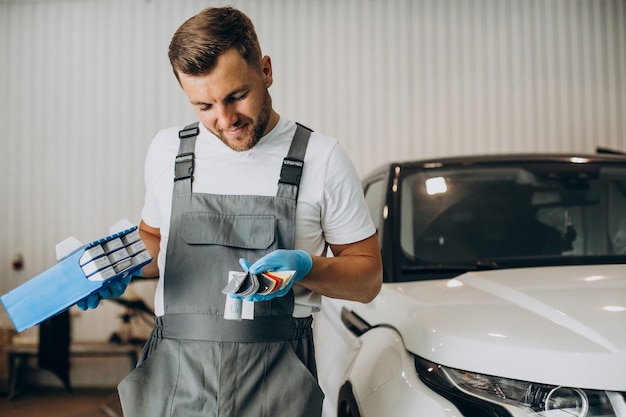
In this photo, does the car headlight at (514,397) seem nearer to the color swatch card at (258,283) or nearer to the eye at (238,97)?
the color swatch card at (258,283)

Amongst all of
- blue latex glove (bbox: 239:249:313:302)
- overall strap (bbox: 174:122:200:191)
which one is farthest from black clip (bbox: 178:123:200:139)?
blue latex glove (bbox: 239:249:313:302)

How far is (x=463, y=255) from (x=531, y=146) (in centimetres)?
384

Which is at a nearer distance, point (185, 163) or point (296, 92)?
point (185, 163)

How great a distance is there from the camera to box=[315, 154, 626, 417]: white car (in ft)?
4.10

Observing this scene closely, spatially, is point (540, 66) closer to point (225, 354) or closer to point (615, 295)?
point (615, 295)

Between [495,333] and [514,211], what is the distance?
98 centimetres

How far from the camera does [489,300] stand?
1546 millimetres

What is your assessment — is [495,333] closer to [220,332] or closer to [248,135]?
[220,332]

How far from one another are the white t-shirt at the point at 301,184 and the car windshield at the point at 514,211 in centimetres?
72

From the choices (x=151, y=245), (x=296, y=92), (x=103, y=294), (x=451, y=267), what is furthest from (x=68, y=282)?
(x=296, y=92)

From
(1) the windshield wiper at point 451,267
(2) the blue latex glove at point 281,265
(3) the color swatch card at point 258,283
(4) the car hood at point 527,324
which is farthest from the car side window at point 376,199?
(3) the color swatch card at point 258,283

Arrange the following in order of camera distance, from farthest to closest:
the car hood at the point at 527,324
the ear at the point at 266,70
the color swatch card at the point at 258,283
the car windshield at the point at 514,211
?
the car windshield at the point at 514,211, the ear at the point at 266,70, the car hood at the point at 527,324, the color swatch card at the point at 258,283

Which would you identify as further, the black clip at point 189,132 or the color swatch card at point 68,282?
the black clip at point 189,132

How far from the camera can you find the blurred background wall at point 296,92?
18.2ft
